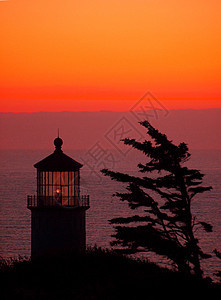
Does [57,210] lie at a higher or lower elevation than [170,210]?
higher

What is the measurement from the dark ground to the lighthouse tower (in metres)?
1.12

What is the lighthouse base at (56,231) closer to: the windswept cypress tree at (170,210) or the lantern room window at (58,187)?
the lantern room window at (58,187)

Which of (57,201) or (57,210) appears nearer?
(57,210)

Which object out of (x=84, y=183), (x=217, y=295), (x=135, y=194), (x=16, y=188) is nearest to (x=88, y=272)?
(x=135, y=194)

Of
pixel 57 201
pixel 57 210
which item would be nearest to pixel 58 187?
pixel 57 201

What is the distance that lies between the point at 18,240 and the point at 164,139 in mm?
37986

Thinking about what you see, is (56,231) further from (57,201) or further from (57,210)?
(57,201)

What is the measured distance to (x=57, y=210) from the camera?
65.9 feet

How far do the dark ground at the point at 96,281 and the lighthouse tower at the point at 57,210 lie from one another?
1.12 m

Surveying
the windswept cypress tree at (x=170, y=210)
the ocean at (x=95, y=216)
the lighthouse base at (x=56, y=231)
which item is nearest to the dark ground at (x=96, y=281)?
the windswept cypress tree at (x=170, y=210)

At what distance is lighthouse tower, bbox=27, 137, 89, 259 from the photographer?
20094 millimetres

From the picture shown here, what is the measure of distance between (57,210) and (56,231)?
2.41 ft

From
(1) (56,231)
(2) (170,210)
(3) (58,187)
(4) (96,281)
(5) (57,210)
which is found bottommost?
(4) (96,281)

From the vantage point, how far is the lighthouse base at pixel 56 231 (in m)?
20.1
